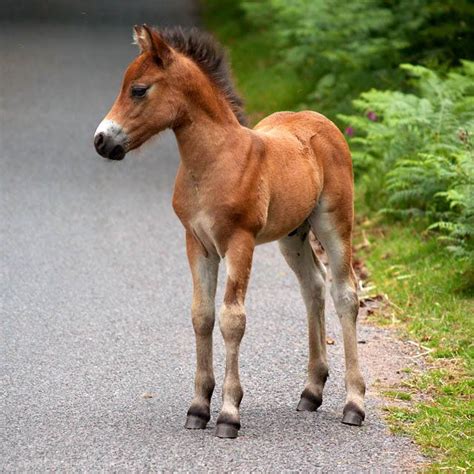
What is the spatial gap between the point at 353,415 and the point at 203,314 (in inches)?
41.8

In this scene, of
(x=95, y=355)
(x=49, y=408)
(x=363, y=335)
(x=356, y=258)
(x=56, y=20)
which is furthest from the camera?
(x=56, y=20)

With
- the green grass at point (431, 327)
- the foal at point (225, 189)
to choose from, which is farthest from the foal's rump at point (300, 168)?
the green grass at point (431, 327)

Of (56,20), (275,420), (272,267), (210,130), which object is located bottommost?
(56,20)

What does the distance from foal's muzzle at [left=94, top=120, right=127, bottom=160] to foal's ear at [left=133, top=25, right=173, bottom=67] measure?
0.45 metres

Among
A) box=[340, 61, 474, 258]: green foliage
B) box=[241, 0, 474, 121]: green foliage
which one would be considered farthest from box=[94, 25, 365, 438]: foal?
box=[241, 0, 474, 121]: green foliage

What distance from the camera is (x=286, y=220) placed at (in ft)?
22.8

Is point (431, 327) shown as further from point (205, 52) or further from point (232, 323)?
point (205, 52)

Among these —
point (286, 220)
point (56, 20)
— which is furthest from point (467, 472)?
point (56, 20)

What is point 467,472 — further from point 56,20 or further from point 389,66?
point 56,20

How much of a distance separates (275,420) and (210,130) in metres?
1.75

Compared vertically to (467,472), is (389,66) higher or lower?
lower

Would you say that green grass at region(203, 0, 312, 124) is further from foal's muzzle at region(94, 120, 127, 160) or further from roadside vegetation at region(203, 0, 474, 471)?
foal's muzzle at region(94, 120, 127, 160)

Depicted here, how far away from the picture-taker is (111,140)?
21.3ft

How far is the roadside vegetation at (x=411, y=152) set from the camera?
771 cm
